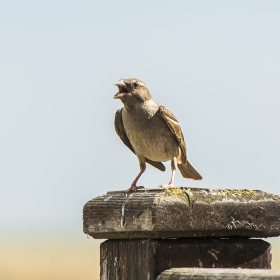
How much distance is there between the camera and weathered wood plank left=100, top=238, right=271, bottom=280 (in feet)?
7.48

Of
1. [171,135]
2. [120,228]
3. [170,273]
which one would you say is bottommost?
[170,273]

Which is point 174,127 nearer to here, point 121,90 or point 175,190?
point 121,90

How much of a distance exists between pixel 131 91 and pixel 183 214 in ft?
10.5

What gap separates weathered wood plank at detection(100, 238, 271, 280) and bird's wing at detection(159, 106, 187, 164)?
9.99ft

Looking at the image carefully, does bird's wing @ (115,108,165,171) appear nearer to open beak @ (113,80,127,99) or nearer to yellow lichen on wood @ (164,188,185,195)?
open beak @ (113,80,127,99)

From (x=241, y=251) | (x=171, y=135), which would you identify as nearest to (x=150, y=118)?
(x=171, y=135)

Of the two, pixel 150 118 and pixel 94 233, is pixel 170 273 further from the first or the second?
pixel 150 118

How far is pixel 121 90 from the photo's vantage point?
542 centimetres

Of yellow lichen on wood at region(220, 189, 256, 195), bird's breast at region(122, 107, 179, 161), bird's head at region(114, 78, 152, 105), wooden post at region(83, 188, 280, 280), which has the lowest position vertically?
wooden post at region(83, 188, 280, 280)

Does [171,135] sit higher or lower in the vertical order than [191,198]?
higher

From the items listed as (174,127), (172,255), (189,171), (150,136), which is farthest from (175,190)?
(189,171)

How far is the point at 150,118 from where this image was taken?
557 cm

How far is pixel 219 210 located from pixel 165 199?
0.77 ft

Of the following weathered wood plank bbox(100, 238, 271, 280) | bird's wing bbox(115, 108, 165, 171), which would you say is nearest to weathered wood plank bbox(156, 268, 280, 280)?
weathered wood plank bbox(100, 238, 271, 280)
